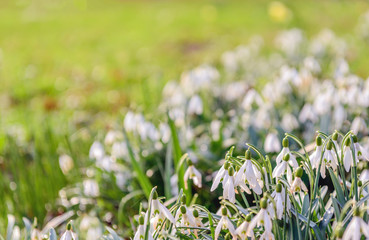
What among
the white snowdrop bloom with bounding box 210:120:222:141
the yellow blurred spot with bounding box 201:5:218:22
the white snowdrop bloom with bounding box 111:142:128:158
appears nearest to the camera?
the white snowdrop bloom with bounding box 111:142:128:158

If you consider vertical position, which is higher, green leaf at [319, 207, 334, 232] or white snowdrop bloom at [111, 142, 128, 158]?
white snowdrop bloom at [111, 142, 128, 158]

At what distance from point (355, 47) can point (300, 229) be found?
213 inches

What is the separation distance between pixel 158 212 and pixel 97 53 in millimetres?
6607

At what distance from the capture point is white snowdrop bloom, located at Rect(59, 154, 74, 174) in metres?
3.04

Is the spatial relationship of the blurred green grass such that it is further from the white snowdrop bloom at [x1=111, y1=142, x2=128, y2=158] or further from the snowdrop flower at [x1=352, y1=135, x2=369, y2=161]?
the snowdrop flower at [x1=352, y1=135, x2=369, y2=161]

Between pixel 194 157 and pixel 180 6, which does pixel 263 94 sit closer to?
pixel 194 157

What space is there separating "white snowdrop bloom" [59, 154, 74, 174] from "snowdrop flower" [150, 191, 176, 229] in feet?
5.41

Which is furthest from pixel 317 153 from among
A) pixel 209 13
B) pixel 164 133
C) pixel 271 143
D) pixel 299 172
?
pixel 209 13

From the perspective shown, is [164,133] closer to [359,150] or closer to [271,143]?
[271,143]

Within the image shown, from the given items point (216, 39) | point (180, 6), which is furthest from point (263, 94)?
point (180, 6)

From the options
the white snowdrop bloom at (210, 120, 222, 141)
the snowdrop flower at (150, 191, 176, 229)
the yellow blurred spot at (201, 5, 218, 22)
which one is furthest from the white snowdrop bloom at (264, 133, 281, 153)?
the yellow blurred spot at (201, 5, 218, 22)

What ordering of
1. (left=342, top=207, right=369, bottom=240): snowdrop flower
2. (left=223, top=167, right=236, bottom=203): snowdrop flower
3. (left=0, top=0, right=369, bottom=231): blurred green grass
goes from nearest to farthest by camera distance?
(left=342, top=207, right=369, bottom=240): snowdrop flower → (left=223, top=167, right=236, bottom=203): snowdrop flower → (left=0, top=0, right=369, bottom=231): blurred green grass

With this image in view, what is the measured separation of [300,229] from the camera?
149 centimetres

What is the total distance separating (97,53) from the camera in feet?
25.7
